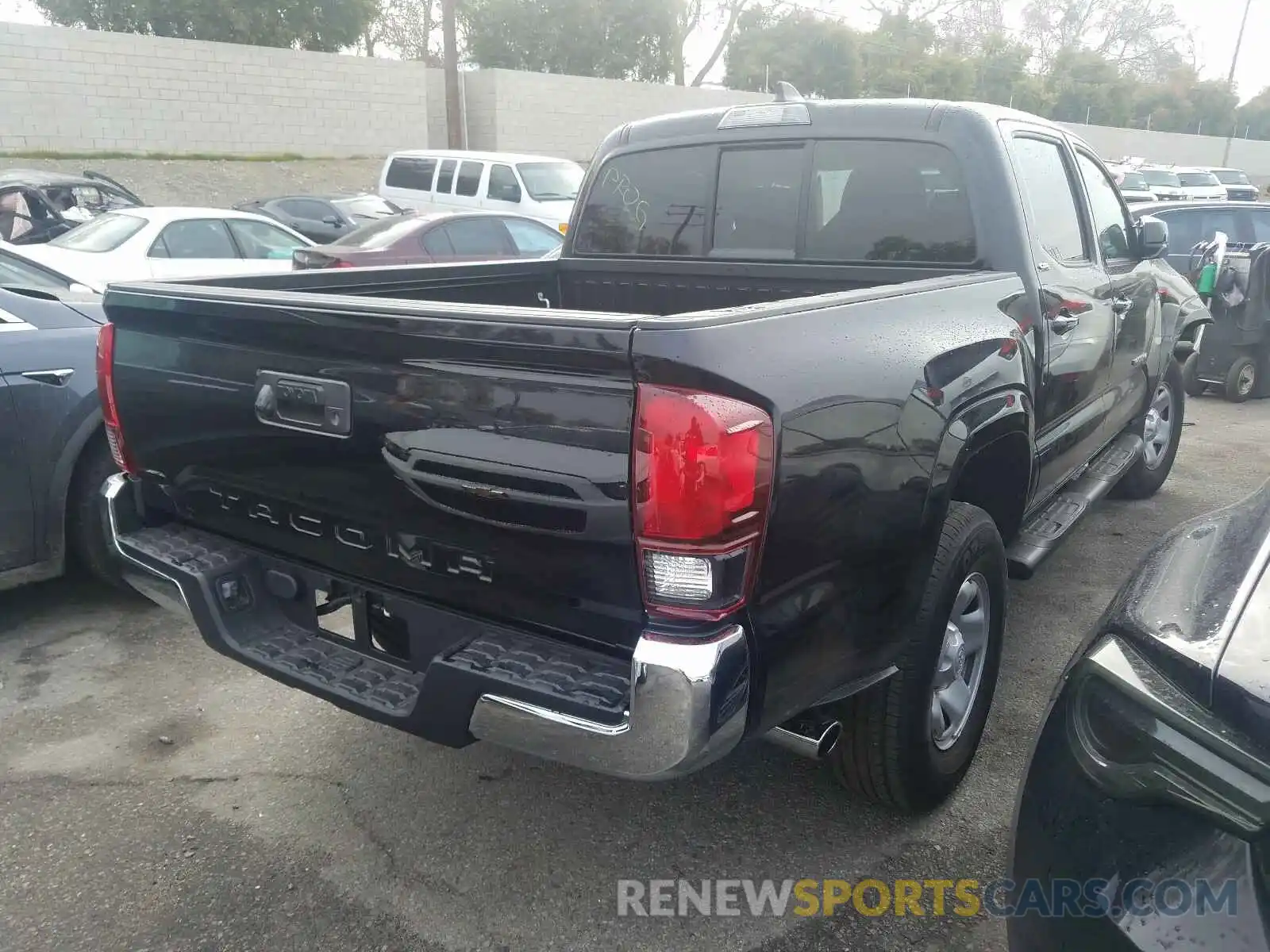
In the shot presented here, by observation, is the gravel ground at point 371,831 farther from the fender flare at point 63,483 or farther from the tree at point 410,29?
the tree at point 410,29

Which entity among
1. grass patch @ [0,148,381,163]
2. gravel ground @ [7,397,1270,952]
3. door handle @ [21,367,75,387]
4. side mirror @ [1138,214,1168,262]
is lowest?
gravel ground @ [7,397,1270,952]

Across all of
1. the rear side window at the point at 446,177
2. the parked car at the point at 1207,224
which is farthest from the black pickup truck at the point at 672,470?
the rear side window at the point at 446,177

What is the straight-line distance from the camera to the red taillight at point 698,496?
1.88 meters

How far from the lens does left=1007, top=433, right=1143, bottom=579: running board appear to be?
3527 mm

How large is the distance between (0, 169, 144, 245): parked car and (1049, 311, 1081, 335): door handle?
443 inches

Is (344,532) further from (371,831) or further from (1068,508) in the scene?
(1068,508)

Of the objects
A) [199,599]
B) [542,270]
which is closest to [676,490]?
[199,599]

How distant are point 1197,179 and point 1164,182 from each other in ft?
7.53

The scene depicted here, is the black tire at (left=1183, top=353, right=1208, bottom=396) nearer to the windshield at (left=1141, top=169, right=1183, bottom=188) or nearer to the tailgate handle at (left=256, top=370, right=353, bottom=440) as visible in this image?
the tailgate handle at (left=256, top=370, right=353, bottom=440)

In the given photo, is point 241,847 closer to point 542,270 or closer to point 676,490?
point 676,490

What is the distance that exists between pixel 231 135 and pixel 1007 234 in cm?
2550

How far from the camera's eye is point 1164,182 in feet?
95.9

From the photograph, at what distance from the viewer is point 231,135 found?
979 inches

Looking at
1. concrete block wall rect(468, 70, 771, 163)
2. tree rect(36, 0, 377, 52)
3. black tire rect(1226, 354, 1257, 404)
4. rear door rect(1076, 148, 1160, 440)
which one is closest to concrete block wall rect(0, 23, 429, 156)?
concrete block wall rect(468, 70, 771, 163)
